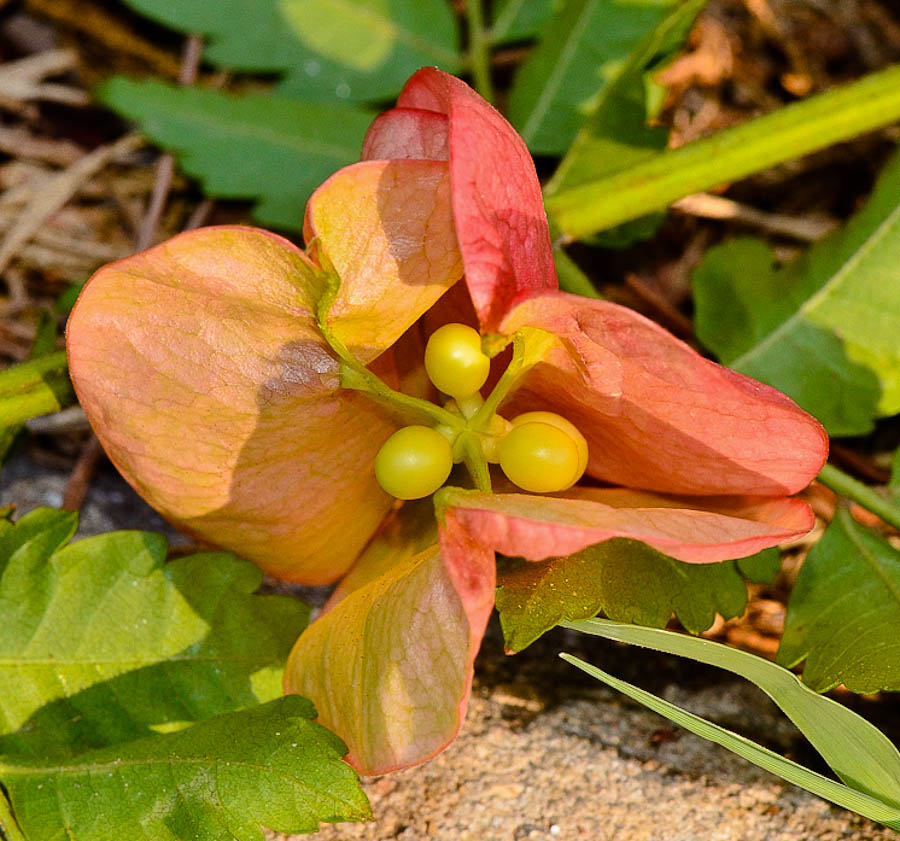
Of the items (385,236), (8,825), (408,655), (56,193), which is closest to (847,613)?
(408,655)

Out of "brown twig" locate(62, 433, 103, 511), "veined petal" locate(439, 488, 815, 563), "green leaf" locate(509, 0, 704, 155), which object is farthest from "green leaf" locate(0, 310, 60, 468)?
"green leaf" locate(509, 0, 704, 155)

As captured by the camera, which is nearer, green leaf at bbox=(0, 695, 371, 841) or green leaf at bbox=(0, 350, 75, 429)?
green leaf at bbox=(0, 695, 371, 841)

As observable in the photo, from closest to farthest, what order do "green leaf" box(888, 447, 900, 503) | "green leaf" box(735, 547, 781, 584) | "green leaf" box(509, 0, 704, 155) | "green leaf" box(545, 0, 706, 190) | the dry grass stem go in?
1. "green leaf" box(735, 547, 781, 584)
2. "green leaf" box(888, 447, 900, 503)
3. "green leaf" box(545, 0, 706, 190)
4. "green leaf" box(509, 0, 704, 155)
5. the dry grass stem

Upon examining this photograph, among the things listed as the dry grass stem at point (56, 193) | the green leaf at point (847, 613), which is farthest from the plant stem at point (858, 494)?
the dry grass stem at point (56, 193)

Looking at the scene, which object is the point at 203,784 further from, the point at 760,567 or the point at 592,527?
the point at 760,567

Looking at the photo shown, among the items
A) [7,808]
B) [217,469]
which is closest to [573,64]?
[217,469]

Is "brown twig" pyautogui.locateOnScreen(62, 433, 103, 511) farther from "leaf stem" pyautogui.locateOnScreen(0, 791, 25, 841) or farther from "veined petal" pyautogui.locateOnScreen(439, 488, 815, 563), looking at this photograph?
"veined petal" pyautogui.locateOnScreen(439, 488, 815, 563)

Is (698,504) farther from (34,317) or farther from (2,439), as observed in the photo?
(34,317)

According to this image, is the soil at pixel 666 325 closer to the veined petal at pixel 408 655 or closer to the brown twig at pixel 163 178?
the brown twig at pixel 163 178
